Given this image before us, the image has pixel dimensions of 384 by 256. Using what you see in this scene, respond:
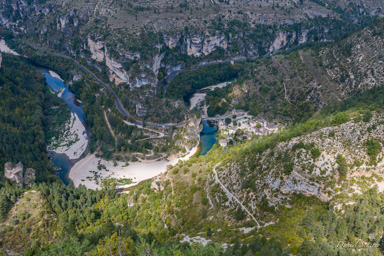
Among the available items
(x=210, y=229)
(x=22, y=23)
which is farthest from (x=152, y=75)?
(x=22, y=23)

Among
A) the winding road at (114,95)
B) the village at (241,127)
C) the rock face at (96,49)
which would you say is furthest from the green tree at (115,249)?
the rock face at (96,49)

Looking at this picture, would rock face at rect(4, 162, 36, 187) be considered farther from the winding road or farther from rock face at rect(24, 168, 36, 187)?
the winding road

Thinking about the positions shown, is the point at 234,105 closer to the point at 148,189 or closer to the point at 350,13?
the point at 148,189

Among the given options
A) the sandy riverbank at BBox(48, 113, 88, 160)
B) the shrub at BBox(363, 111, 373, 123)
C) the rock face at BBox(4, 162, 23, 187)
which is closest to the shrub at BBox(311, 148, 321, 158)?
the shrub at BBox(363, 111, 373, 123)

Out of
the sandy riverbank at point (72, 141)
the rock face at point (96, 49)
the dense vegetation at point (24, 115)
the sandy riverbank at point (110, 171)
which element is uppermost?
the rock face at point (96, 49)

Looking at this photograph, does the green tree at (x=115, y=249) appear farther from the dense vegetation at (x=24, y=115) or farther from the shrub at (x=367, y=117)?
the dense vegetation at (x=24, y=115)

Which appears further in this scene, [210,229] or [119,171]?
[119,171]
